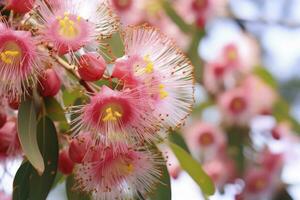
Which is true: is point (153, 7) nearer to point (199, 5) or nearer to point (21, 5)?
point (199, 5)

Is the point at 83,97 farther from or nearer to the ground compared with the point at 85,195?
farther from the ground

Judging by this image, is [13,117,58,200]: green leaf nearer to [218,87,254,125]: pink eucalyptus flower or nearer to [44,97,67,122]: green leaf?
[44,97,67,122]: green leaf

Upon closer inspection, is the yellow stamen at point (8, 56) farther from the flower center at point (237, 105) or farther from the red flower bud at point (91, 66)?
the flower center at point (237, 105)

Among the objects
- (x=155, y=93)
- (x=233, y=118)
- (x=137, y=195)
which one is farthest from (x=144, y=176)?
(x=233, y=118)

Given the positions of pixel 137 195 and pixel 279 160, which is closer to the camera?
pixel 137 195

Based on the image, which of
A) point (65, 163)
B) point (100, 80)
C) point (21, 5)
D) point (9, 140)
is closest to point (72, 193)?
point (65, 163)

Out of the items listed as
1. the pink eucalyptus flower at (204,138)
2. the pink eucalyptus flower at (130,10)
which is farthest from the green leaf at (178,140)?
the pink eucalyptus flower at (204,138)

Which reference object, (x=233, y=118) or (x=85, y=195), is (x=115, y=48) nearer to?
(x=85, y=195)

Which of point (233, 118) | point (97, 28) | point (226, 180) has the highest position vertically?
point (97, 28)
